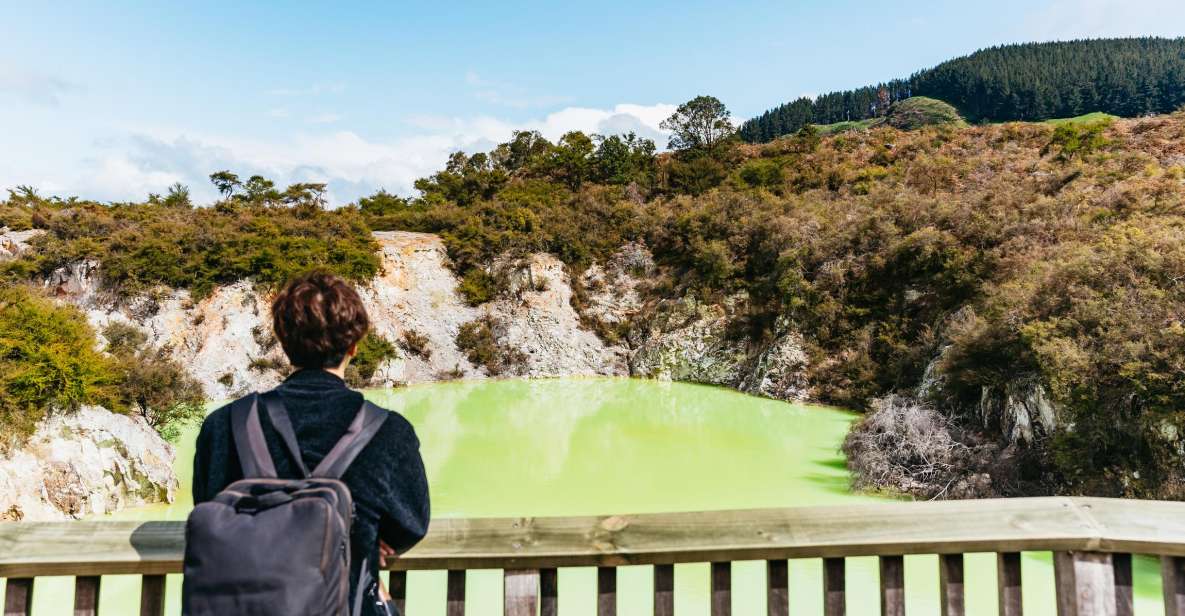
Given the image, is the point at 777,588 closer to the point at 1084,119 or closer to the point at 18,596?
the point at 18,596

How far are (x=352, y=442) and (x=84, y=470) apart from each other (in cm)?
779

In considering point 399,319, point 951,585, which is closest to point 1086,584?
point 951,585

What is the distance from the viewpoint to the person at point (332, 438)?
1348 mm

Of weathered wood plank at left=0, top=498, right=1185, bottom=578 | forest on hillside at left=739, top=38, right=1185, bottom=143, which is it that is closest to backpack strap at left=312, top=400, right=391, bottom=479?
weathered wood plank at left=0, top=498, right=1185, bottom=578

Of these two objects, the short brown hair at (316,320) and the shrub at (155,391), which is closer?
the short brown hair at (316,320)

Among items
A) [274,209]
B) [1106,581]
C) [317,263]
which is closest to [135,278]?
[317,263]

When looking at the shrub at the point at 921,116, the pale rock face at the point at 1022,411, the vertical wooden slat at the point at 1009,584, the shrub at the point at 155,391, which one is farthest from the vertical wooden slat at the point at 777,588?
the shrub at the point at 921,116

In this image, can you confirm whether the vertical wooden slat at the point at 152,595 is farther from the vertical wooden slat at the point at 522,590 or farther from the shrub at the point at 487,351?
the shrub at the point at 487,351

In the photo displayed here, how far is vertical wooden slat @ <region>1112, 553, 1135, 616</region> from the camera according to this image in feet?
5.14

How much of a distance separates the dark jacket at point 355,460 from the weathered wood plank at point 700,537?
0.17 metres

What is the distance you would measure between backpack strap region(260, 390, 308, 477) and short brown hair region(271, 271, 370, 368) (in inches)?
4.2

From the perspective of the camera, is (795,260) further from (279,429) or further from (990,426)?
(279,429)

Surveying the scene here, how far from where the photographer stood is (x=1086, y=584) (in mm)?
1589

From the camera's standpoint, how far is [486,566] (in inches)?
61.3
